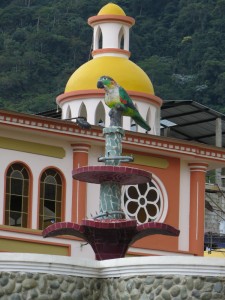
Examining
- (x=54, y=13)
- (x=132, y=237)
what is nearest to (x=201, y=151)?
(x=132, y=237)

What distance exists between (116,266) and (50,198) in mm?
11937

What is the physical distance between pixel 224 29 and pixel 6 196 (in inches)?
3162

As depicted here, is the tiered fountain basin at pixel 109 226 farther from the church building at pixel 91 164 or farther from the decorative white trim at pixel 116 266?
the church building at pixel 91 164

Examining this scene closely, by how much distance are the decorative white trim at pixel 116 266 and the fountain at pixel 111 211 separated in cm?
294

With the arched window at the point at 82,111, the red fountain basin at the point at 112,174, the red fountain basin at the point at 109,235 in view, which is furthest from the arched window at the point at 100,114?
the red fountain basin at the point at 109,235

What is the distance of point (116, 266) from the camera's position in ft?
74.9

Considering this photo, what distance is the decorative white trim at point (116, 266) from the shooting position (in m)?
22.2

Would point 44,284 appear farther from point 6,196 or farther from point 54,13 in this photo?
point 54,13

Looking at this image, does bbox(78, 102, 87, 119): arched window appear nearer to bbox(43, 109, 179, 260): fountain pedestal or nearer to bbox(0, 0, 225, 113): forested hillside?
bbox(43, 109, 179, 260): fountain pedestal

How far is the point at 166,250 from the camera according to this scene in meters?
36.2

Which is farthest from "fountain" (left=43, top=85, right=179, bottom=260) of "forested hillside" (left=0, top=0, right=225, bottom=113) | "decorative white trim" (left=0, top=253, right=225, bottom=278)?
"forested hillside" (left=0, top=0, right=225, bottom=113)

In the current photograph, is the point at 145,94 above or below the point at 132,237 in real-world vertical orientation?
above

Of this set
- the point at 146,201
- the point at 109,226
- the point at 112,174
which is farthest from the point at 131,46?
the point at 109,226

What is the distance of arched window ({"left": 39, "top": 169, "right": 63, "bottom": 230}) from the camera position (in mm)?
34500
